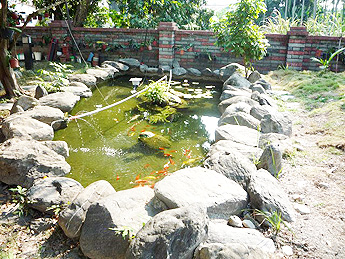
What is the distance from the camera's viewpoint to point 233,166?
8.40ft

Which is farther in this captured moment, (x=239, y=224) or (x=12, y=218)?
(x=12, y=218)

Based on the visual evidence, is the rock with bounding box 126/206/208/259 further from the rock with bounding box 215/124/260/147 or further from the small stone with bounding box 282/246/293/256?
the rock with bounding box 215/124/260/147

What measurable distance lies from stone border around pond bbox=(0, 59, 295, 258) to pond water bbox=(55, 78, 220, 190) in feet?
1.08

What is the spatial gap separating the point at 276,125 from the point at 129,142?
6.03 ft

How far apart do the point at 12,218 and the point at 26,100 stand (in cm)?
236

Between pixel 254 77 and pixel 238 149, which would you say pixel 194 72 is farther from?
pixel 238 149

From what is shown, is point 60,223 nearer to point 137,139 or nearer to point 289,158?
point 137,139

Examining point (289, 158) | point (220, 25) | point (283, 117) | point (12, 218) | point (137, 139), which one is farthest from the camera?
point (220, 25)

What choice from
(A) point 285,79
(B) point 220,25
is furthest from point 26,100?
(A) point 285,79

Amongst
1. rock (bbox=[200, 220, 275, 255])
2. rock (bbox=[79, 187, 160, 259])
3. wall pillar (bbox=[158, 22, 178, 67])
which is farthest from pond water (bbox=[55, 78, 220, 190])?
wall pillar (bbox=[158, 22, 178, 67])

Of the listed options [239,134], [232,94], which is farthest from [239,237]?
[232,94]

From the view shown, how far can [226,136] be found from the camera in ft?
A: 10.9

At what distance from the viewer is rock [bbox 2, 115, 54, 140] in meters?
3.18

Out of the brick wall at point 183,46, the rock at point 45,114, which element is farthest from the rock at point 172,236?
the brick wall at point 183,46
